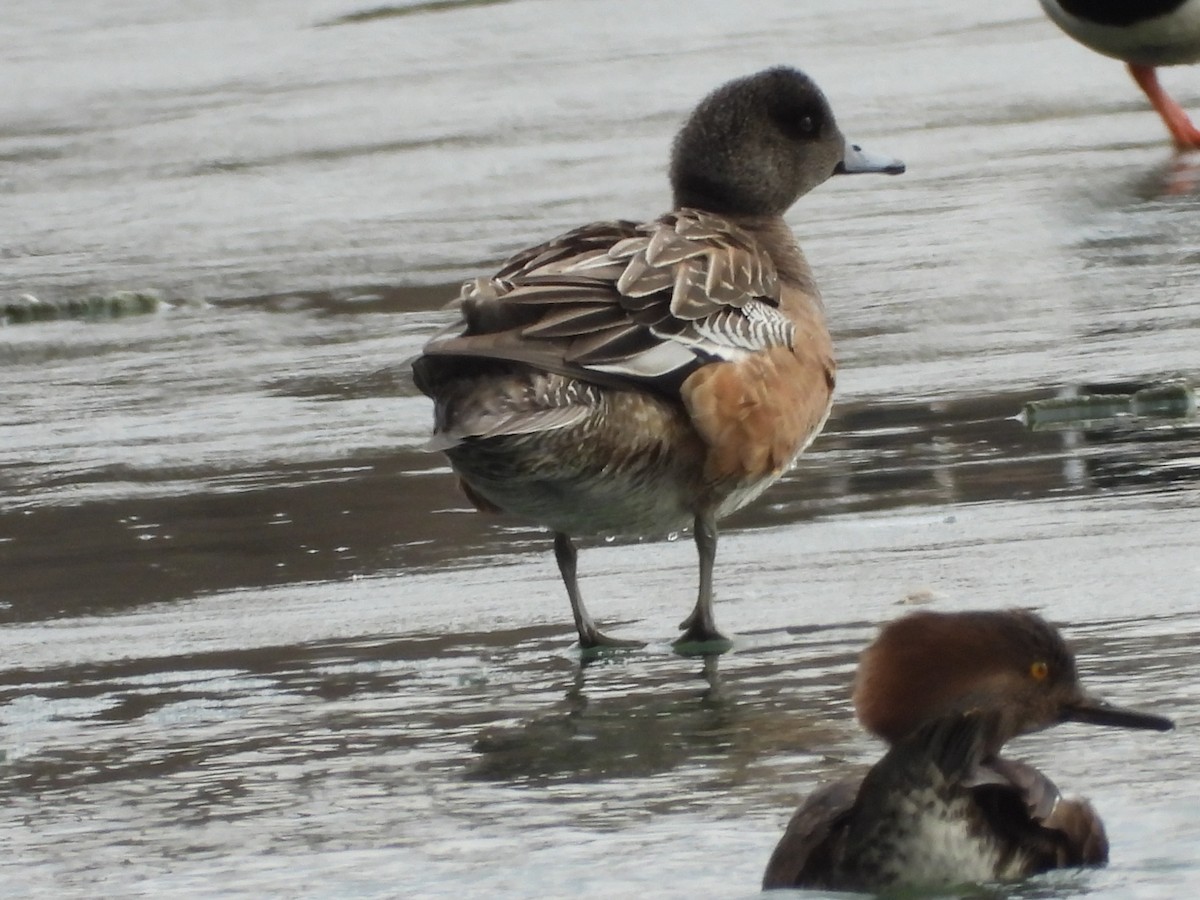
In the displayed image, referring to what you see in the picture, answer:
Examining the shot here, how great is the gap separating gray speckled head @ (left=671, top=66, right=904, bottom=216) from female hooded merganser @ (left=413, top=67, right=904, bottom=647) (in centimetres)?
44

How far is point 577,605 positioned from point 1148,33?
312 inches

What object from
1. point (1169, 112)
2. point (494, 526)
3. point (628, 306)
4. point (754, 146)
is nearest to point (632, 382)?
point (628, 306)

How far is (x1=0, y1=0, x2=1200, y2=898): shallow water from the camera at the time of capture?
4.71 metres

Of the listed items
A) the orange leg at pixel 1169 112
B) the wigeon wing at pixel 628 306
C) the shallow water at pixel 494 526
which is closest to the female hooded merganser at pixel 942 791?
the shallow water at pixel 494 526

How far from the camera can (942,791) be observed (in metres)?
4.14

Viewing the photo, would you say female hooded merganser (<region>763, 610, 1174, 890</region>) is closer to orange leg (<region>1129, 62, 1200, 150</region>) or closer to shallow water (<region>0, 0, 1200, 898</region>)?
shallow water (<region>0, 0, 1200, 898</region>)

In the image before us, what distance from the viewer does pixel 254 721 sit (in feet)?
18.0

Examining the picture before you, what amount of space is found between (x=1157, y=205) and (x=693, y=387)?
208 inches

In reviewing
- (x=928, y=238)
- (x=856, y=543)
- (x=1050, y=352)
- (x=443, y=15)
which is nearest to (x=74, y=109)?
(x=443, y=15)

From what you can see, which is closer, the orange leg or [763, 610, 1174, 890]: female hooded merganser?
[763, 610, 1174, 890]: female hooded merganser

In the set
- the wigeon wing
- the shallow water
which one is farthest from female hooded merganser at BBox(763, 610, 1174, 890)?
the wigeon wing

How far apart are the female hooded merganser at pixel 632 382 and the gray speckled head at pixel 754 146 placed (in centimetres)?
44

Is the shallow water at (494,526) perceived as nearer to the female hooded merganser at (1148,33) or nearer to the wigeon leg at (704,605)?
the wigeon leg at (704,605)

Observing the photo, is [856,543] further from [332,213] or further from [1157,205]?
[332,213]
